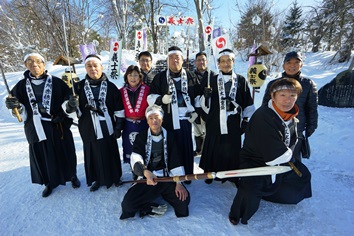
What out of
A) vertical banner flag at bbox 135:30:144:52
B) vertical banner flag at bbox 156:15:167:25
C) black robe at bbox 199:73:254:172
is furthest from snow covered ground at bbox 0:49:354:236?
vertical banner flag at bbox 156:15:167:25

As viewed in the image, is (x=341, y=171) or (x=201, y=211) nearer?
(x=201, y=211)

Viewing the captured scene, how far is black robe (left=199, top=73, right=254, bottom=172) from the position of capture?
10.0ft

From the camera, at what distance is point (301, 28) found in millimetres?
20859

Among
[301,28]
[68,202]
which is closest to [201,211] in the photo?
[68,202]

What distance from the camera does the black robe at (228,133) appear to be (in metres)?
3.05

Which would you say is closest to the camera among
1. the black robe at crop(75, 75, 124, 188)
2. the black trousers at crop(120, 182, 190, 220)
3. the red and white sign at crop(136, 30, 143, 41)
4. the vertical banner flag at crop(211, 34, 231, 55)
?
the black trousers at crop(120, 182, 190, 220)

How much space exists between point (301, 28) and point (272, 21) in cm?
1042

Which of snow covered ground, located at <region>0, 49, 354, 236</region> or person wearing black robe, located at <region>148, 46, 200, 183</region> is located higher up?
person wearing black robe, located at <region>148, 46, 200, 183</region>

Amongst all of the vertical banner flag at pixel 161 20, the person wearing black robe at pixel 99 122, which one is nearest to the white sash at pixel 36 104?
the person wearing black robe at pixel 99 122

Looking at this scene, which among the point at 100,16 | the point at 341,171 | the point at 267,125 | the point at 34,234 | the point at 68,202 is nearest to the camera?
the point at 267,125

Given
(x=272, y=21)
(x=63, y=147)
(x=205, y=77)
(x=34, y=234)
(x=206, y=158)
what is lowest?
(x=34, y=234)

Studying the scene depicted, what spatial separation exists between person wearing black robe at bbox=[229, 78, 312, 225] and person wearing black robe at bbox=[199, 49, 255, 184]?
57 cm

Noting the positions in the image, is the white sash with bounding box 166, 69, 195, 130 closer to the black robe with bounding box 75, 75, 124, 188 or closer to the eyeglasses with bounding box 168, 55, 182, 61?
the eyeglasses with bounding box 168, 55, 182, 61

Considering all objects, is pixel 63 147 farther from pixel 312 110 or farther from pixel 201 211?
pixel 312 110
